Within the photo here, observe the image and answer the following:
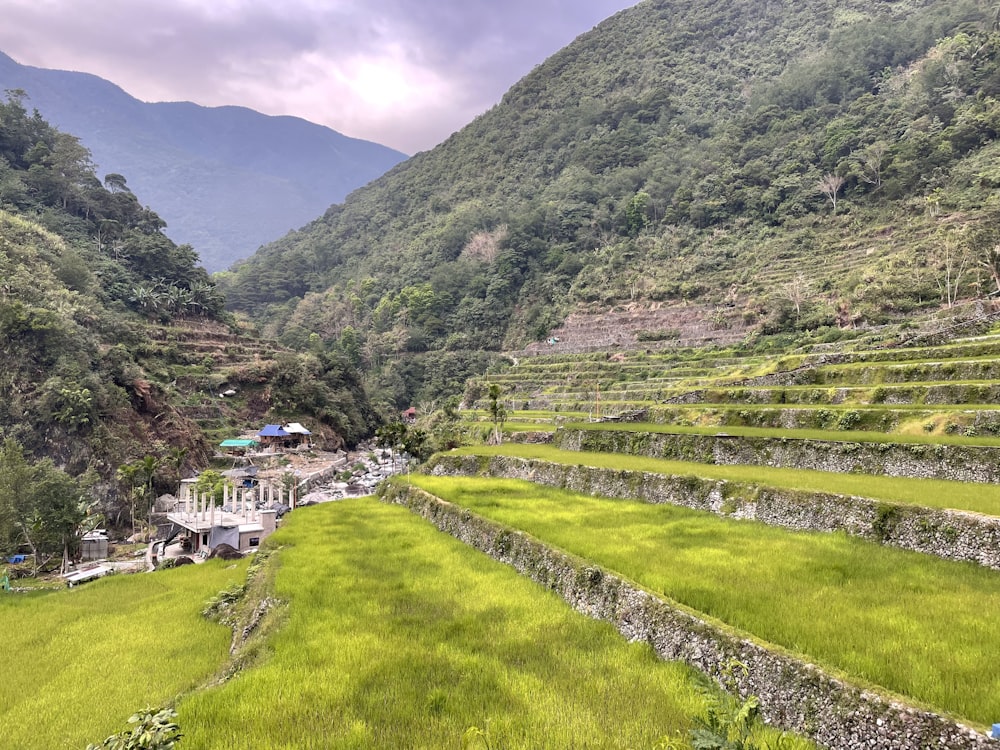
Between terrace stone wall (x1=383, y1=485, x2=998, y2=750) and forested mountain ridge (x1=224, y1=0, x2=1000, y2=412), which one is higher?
forested mountain ridge (x1=224, y1=0, x2=1000, y2=412)

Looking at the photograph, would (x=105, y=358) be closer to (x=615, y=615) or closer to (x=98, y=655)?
(x=98, y=655)

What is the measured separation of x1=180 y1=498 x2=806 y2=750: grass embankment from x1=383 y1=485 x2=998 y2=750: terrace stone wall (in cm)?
29

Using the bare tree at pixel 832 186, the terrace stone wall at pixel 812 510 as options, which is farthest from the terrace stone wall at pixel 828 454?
the bare tree at pixel 832 186

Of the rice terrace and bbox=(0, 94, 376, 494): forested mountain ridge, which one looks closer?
the rice terrace

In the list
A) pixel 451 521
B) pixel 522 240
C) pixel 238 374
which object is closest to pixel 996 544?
pixel 451 521

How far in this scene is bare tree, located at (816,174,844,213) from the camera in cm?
6012

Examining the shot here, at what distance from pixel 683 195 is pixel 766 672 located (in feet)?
287

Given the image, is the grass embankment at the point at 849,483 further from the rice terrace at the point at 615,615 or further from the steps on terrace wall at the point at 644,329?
the steps on terrace wall at the point at 644,329

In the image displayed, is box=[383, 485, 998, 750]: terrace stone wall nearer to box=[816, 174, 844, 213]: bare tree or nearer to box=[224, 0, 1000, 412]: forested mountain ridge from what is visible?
box=[224, 0, 1000, 412]: forested mountain ridge

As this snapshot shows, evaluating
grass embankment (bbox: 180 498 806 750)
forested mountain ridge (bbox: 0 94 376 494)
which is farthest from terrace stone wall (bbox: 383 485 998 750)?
forested mountain ridge (bbox: 0 94 376 494)

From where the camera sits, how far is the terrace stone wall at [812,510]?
300 inches

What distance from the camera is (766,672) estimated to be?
5.27 m

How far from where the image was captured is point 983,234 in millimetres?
35031

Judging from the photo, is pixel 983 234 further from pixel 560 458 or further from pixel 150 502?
pixel 150 502
